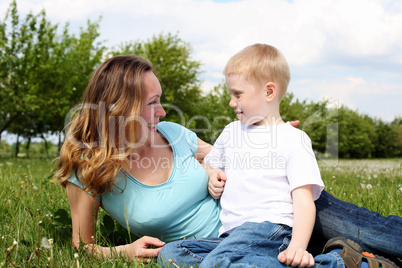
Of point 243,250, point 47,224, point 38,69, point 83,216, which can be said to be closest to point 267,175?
point 243,250

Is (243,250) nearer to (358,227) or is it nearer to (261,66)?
(358,227)

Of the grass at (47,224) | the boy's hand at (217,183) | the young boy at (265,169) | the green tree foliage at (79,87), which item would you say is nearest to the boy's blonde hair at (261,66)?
the young boy at (265,169)

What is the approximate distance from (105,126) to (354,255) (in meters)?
1.78

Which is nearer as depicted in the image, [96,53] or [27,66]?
[27,66]

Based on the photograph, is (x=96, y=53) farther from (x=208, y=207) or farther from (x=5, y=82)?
(x=208, y=207)

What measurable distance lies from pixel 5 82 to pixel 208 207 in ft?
52.3

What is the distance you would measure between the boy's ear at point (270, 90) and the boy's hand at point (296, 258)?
0.97m

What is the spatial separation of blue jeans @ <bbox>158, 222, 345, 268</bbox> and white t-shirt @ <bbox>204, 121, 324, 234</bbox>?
9cm

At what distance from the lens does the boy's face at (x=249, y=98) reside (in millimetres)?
2574

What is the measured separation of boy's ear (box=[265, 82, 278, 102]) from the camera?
259 cm

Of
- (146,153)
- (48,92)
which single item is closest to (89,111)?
(146,153)

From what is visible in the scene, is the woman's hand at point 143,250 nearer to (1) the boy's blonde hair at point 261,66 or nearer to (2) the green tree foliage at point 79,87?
(1) the boy's blonde hair at point 261,66

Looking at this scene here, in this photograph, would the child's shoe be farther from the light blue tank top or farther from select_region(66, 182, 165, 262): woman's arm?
select_region(66, 182, 165, 262): woman's arm

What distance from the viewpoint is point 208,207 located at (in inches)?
112
